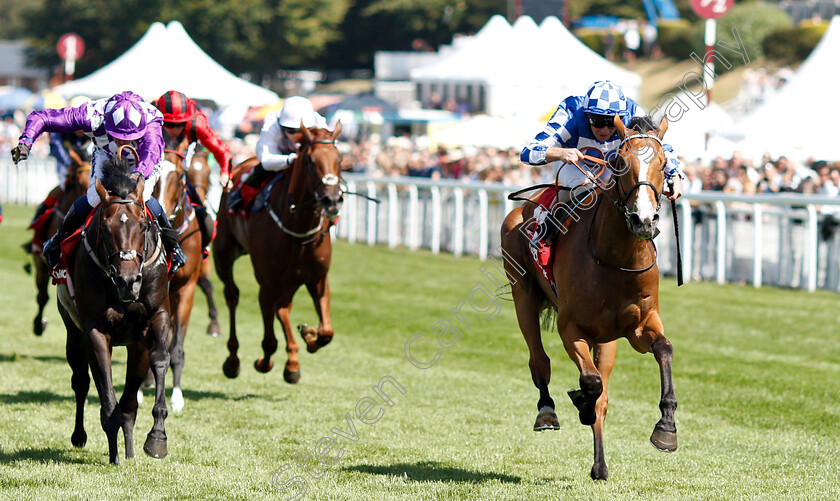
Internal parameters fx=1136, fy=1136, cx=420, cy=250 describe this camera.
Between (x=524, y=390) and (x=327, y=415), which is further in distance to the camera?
(x=524, y=390)

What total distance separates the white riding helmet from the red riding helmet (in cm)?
69

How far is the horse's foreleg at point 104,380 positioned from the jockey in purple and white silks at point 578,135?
2373 mm

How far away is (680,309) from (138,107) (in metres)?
7.68

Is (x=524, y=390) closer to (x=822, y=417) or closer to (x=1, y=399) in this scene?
(x=822, y=417)

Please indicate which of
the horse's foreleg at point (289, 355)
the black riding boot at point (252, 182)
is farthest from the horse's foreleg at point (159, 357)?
the black riding boot at point (252, 182)

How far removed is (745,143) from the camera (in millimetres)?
16922

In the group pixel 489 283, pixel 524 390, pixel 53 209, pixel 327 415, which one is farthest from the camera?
pixel 489 283

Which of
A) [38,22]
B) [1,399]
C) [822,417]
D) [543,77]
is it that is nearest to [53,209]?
[1,399]

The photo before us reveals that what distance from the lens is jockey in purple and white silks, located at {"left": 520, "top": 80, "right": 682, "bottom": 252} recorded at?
600 cm

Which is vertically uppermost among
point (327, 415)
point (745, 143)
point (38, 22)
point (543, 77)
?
point (38, 22)

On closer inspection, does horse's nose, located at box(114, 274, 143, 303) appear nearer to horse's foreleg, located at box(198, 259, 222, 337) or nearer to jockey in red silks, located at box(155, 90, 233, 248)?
jockey in red silks, located at box(155, 90, 233, 248)

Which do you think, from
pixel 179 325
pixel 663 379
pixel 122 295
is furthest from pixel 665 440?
pixel 179 325

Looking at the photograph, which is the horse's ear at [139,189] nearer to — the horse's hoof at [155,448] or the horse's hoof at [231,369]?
the horse's hoof at [155,448]

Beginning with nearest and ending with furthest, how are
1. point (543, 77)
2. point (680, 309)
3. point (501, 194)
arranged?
point (680, 309) → point (501, 194) → point (543, 77)
